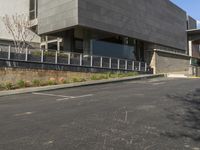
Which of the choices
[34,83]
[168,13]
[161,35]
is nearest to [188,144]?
[34,83]

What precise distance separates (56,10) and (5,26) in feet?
22.1

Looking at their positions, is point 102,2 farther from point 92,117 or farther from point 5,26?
point 92,117

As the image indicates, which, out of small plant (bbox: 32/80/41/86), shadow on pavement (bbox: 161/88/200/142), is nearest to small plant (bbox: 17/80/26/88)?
small plant (bbox: 32/80/41/86)

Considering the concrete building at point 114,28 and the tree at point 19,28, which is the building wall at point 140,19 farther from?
the tree at point 19,28

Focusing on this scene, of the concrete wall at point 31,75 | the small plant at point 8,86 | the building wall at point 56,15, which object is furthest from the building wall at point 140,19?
the small plant at point 8,86

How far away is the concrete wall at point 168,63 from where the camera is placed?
117 ft

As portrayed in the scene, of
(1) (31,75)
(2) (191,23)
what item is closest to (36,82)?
(1) (31,75)

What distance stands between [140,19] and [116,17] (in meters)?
5.51

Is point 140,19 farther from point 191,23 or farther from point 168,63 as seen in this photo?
point 191,23

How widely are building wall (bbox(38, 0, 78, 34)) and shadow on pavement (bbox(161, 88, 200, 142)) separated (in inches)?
668

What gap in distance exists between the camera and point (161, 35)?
38.2 m

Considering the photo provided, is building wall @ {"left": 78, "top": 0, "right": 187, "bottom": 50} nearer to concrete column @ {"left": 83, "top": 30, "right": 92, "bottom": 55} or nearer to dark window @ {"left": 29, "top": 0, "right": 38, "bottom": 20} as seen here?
concrete column @ {"left": 83, "top": 30, "right": 92, "bottom": 55}

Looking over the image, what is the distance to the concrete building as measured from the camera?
2555 cm

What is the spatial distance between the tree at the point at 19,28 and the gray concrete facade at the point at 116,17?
240cm
